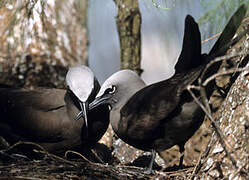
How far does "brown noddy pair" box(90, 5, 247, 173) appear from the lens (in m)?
2.33

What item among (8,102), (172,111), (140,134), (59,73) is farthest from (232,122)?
(59,73)

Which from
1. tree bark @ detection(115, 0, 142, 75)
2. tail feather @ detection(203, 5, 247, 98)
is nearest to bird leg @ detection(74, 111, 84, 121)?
tail feather @ detection(203, 5, 247, 98)

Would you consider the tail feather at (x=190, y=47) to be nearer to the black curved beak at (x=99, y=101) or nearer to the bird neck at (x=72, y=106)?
the black curved beak at (x=99, y=101)

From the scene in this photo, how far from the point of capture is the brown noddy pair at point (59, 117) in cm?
294

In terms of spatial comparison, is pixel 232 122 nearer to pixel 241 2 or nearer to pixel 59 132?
pixel 241 2

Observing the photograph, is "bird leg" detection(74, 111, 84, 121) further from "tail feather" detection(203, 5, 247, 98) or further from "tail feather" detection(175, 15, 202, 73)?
"tail feather" detection(203, 5, 247, 98)

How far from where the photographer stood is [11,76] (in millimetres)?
4902

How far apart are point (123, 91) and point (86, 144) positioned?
56cm

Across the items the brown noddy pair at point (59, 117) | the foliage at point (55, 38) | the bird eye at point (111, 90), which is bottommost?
the brown noddy pair at point (59, 117)

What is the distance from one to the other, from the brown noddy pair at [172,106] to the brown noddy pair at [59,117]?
0.55 feet

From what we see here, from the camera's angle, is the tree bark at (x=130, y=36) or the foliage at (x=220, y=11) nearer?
the foliage at (x=220, y=11)

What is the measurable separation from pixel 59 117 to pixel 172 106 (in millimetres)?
1078

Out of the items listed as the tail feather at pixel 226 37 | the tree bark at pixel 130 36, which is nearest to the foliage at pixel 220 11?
the tail feather at pixel 226 37

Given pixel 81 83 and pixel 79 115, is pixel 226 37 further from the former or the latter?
pixel 79 115
